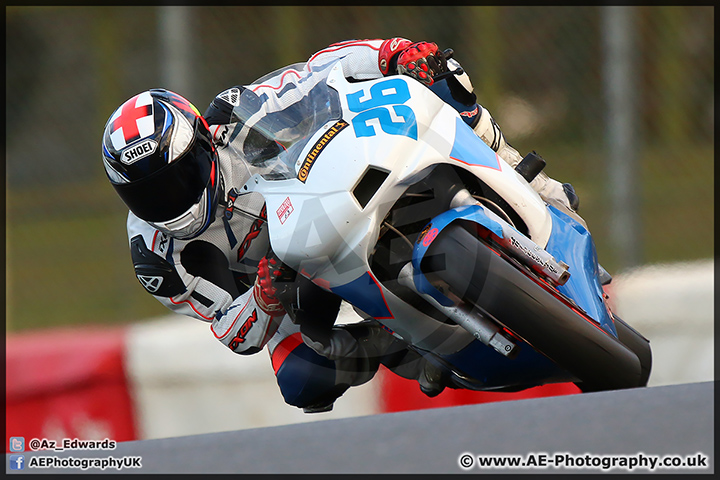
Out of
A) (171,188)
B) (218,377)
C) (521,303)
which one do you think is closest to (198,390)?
(218,377)

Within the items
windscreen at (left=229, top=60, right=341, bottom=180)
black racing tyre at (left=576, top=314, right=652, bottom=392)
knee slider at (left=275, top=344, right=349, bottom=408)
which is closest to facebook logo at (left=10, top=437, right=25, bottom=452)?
knee slider at (left=275, top=344, right=349, bottom=408)

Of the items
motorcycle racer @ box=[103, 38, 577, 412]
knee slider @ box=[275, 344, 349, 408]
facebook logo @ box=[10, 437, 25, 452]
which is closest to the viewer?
motorcycle racer @ box=[103, 38, 577, 412]

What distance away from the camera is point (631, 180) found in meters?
3.87

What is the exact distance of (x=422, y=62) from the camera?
93.3 inches

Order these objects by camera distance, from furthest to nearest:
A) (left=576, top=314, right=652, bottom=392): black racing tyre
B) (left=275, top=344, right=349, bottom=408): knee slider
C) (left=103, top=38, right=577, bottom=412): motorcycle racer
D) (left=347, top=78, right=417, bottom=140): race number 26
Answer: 1. (left=275, top=344, right=349, bottom=408): knee slider
2. (left=103, top=38, right=577, bottom=412): motorcycle racer
3. (left=576, top=314, right=652, bottom=392): black racing tyre
4. (left=347, top=78, right=417, bottom=140): race number 26

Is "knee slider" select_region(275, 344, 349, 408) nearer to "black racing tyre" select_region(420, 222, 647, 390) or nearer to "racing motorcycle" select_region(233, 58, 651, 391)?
"racing motorcycle" select_region(233, 58, 651, 391)

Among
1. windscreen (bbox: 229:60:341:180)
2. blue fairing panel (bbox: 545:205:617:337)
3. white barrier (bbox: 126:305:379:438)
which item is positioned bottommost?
white barrier (bbox: 126:305:379:438)

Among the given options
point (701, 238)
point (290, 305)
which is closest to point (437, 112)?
point (290, 305)

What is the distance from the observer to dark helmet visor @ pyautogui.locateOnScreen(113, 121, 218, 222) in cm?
242

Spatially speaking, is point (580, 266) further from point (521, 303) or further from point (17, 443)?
point (17, 443)

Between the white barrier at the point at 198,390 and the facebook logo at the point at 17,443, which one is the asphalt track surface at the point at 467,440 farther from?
the white barrier at the point at 198,390

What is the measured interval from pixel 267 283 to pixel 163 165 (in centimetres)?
55

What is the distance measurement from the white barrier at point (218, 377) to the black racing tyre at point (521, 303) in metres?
1.89

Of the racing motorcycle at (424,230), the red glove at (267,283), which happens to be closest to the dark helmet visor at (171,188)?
the racing motorcycle at (424,230)
